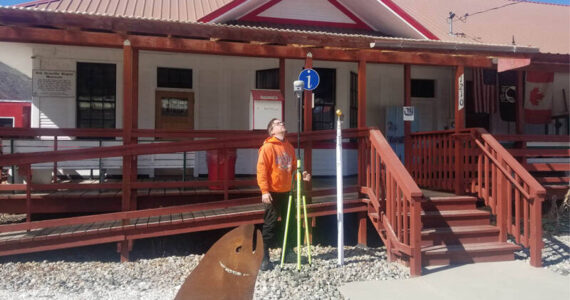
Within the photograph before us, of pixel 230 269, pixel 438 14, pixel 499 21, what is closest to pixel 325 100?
pixel 438 14

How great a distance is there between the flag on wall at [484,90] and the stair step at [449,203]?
16.5 feet

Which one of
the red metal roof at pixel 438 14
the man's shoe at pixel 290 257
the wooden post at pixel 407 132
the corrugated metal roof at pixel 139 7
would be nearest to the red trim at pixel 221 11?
the red metal roof at pixel 438 14

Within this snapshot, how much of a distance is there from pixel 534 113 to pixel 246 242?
10882mm

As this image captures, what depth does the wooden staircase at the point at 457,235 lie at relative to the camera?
207 inches

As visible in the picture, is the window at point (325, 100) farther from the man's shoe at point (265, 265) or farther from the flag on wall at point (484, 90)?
the man's shoe at point (265, 265)

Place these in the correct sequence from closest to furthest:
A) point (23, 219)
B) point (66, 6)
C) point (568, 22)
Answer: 1. point (23, 219)
2. point (66, 6)
3. point (568, 22)

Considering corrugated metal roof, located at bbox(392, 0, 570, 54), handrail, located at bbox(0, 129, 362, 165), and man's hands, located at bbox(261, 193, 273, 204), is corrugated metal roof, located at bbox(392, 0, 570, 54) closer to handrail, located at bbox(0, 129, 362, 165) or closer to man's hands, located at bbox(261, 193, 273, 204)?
handrail, located at bbox(0, 129, 362, 165)

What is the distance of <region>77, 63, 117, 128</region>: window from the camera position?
9.01 meters

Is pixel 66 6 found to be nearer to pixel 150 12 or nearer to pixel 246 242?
pixel 150 12

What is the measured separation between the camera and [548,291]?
443 centimetres

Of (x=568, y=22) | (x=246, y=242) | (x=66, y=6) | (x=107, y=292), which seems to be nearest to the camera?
(x=246, y=242)

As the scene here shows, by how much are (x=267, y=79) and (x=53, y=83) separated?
14.9 ft

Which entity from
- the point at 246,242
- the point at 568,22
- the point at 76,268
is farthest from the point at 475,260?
the point at 568,22

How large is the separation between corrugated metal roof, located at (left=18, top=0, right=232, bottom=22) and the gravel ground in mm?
4700
